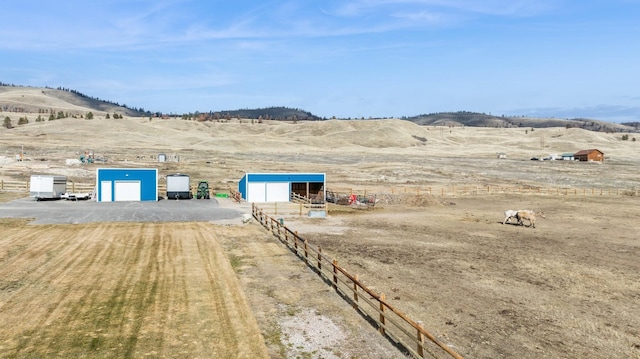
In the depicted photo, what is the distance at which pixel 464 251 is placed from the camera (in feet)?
91.9

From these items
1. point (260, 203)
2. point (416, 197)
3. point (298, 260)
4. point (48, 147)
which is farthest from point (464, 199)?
point (48, 147)

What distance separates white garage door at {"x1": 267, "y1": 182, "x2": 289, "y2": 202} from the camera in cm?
5316

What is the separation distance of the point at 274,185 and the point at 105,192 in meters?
18.2

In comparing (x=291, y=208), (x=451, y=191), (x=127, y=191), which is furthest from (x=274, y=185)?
(x=451, y=191)

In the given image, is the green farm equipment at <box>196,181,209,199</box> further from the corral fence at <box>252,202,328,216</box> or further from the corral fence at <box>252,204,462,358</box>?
the corral fence at <box>252,204,462,358</box>

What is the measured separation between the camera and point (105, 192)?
166 ft

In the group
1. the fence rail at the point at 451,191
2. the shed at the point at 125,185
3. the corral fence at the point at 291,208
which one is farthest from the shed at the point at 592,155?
the shed at the point at 125,185

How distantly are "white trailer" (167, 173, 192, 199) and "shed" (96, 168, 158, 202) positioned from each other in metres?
1.68

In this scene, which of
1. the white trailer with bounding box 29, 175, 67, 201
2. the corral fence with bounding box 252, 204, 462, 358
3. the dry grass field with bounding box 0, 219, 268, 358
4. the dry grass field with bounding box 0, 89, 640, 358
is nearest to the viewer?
the corral fence with bounding box 252, 204, 462, 358

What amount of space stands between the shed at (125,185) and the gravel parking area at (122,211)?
1.81m

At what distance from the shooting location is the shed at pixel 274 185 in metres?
52.6

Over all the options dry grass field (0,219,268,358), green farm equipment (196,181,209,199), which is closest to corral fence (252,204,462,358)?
dry grass field (0,219,268,358)

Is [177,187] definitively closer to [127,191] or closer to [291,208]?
[127,191]

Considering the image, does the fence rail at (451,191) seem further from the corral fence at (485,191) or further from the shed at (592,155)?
the shed at (592,155)
